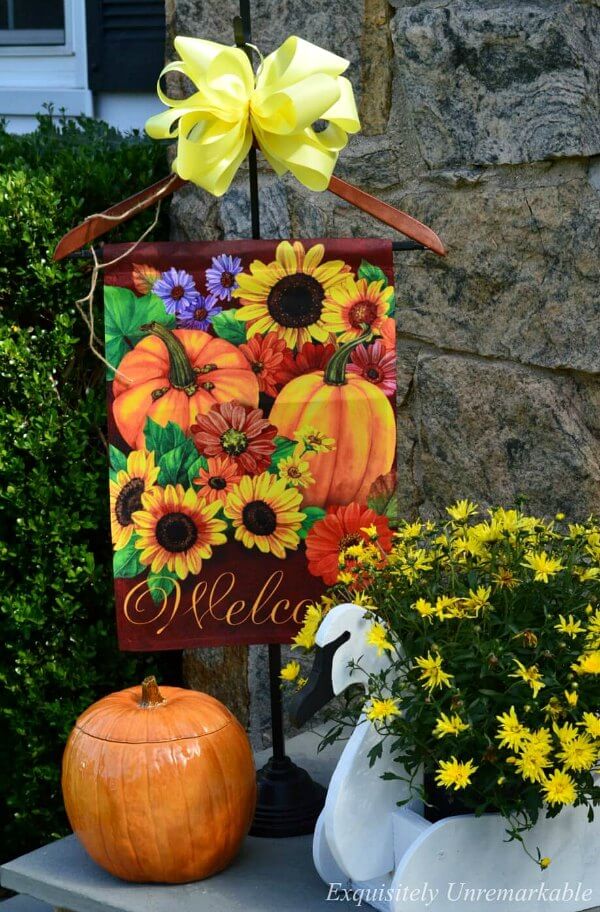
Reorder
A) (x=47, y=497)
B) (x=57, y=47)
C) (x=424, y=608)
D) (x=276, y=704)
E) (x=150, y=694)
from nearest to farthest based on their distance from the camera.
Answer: (x=424, y=608) → (x=150, y=694) → (x=276, y=704) → (x=47, y=497) → (x=57, y=47)

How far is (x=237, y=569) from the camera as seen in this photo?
6.32 feet

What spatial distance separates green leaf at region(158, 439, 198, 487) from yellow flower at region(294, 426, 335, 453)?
18 centimetres

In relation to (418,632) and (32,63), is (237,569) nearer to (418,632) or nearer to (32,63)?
(418,632)

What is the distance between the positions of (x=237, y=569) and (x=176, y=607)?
0.40 feet

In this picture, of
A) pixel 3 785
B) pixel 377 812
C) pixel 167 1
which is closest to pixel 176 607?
pixel 377 812

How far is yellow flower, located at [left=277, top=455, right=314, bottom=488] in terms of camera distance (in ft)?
6.27

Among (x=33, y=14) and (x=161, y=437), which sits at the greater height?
(x=33, y=14)

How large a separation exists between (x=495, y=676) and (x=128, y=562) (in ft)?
2.20

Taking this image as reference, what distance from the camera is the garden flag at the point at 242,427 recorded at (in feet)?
6.13

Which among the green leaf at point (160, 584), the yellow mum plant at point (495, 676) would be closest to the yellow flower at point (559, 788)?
the yellow mum plant at point (495, 676)

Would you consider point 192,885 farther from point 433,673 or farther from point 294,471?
point 294,471

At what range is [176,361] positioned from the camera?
1.88 meters

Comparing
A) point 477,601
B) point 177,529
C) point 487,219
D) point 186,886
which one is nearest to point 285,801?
point 186,886

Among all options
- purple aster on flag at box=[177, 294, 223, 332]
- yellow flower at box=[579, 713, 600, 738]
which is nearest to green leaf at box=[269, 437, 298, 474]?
purple aster on flag at box=[177, 294, 223, 332]
